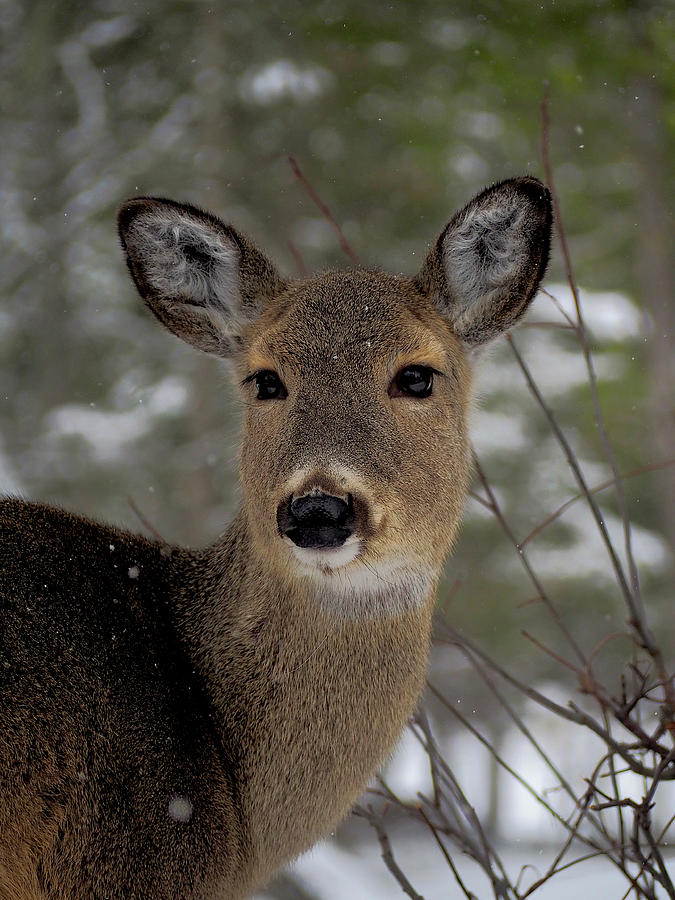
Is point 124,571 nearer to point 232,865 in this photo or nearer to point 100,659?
point 100,659

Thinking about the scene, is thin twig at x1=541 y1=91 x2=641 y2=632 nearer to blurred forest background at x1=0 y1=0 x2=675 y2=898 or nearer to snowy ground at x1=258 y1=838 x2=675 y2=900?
snowy ground at x1=258 y1=838 x2=675 y2=900

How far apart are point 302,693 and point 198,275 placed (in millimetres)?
1888

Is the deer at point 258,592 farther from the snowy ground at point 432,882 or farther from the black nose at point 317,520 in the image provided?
the snowy ground at point 432,882

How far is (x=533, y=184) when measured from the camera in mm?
4270

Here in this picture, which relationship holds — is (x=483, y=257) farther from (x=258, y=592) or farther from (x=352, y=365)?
(x=258, y=592)

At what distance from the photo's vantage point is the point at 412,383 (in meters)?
4.04

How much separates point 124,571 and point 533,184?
217 centimetres

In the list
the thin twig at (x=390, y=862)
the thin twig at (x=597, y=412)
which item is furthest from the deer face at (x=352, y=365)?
the thin twig at (x=390, y=862)

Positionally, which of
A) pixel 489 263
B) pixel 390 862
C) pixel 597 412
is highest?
pixel 489 263

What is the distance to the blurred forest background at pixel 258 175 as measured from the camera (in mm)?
14273

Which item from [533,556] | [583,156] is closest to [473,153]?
[583,156]

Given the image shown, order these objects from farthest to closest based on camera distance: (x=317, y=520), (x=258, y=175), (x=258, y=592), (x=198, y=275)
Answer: (x=258, y=175), (x=198, y=275), (x=258, y=592), (x=317, y=520)

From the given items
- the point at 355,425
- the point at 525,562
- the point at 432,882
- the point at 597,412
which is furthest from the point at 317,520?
the point at 432,882

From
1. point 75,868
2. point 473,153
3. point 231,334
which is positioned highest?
point 473,153
